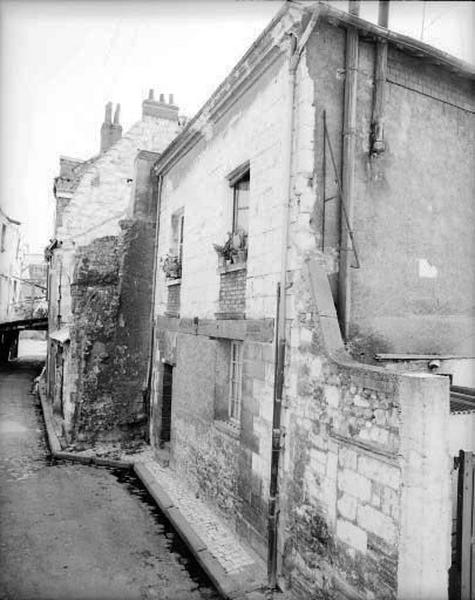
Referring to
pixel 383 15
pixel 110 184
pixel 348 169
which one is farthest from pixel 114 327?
pixel 383 15

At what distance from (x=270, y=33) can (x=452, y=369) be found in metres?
5.03

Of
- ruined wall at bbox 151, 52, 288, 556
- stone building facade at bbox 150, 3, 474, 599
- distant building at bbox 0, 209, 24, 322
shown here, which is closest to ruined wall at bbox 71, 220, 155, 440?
A: ruined wall at bbox 151, 52, 288, 556

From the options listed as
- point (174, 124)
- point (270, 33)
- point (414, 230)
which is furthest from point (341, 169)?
point (174, 124)

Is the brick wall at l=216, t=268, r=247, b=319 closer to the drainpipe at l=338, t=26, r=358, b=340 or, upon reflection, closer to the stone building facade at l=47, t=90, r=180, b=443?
the drainpipe at l=338, t=26, r=358, b=340

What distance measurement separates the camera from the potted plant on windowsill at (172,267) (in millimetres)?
9555

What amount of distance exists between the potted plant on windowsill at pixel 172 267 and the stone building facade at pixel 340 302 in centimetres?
212

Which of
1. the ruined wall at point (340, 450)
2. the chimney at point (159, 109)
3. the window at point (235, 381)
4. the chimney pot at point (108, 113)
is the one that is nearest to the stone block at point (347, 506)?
the ruined wall at point (340, 450)

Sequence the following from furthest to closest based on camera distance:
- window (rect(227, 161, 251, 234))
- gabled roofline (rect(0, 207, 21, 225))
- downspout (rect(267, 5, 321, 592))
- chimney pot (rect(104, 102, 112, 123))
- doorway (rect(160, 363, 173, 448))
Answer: gabled roofline (rect(0, 207, 21, 225))
chimney pot (rect(104, 102, 112, 123))
doorway (rect(160, 363, 173, 448))
window (rect(227, 161, 251, 234))
downspout (rect(267, 5, 321, 592))

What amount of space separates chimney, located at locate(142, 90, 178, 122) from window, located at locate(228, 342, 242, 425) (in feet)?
32.2

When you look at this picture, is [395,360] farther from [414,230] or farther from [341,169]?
[341,169]

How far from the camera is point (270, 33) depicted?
5.79 meters

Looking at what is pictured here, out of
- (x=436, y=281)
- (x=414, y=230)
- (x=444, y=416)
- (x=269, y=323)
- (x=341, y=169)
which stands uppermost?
(x=341, y=169)

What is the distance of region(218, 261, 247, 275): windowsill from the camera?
6770 millimetres

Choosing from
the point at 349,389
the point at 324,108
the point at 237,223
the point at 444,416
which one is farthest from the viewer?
the point at 237,223
